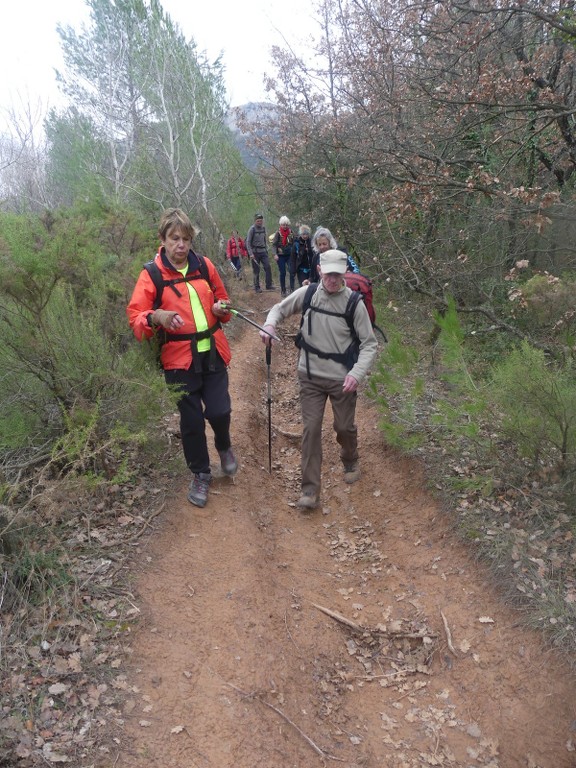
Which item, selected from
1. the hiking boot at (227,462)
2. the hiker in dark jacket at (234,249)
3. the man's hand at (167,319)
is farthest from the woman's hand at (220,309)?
the hiker in dark jacket at (234,249)

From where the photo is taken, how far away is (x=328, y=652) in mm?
3598

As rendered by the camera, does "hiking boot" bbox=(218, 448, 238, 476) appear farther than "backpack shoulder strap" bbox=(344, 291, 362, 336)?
Yes

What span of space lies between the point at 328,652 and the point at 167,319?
8.79 ft

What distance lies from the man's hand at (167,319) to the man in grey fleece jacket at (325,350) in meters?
1.02

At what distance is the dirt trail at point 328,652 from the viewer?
284 centimetres

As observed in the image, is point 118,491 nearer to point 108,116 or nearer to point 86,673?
point 86,673

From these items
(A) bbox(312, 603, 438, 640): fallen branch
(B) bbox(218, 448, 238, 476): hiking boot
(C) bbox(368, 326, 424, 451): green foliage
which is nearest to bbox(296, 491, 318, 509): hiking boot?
(B) bbox(218, 448, 238, 476): hiking boot

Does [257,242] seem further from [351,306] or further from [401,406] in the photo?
[351,306]

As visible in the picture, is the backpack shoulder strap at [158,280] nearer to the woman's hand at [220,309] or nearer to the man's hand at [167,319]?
the man's hand at [167,319]

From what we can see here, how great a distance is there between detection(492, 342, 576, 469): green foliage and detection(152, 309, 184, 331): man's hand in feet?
8.94

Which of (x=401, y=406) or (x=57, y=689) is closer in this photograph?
(x=57, y=689)

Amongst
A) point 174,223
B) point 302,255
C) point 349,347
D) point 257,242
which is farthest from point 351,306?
point 257,242

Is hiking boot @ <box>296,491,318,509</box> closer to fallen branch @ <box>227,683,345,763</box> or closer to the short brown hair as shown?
fallen branch @ <box>227,683,345,763</box>

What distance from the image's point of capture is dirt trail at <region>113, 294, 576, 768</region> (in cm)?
284
